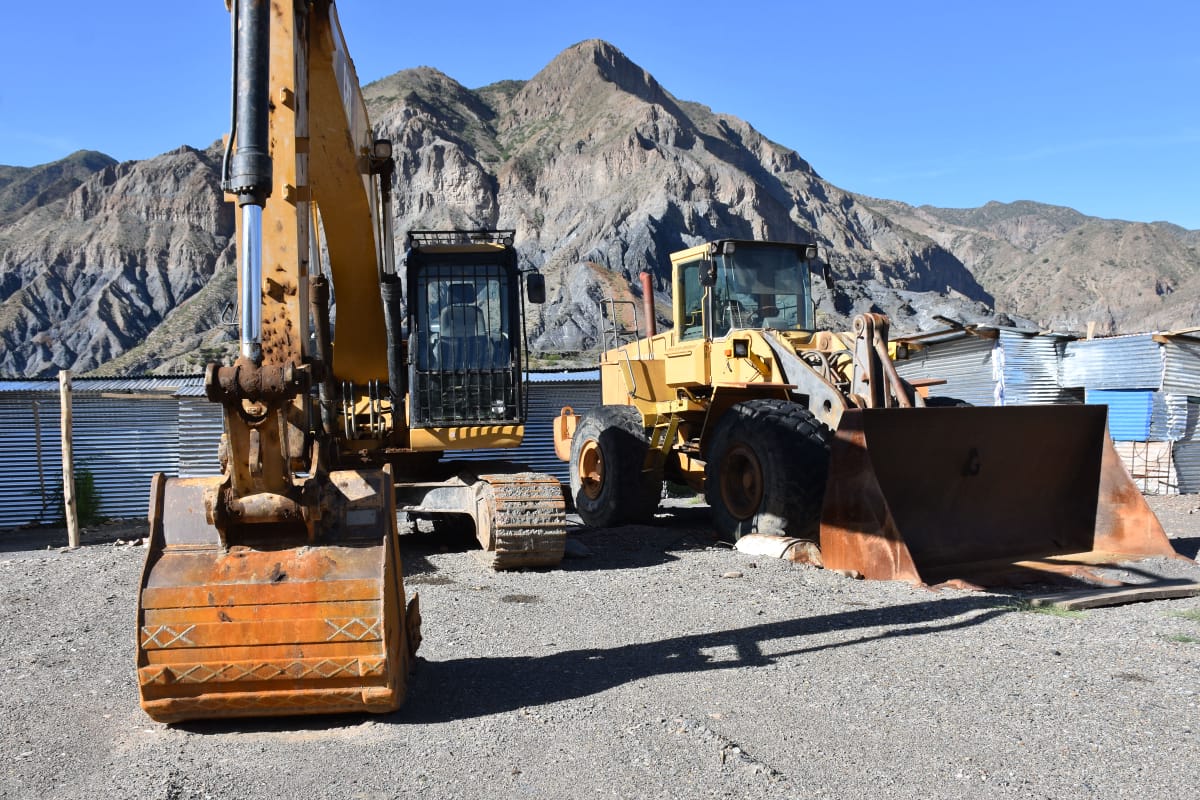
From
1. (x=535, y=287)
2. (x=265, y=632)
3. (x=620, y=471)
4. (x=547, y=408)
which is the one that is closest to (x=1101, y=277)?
(x=547, y=408)

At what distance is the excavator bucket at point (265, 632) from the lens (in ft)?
15.0

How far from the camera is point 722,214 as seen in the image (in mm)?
85062

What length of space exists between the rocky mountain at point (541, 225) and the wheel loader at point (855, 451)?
159ft

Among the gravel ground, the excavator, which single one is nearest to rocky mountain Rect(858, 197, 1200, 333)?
the gravel ground

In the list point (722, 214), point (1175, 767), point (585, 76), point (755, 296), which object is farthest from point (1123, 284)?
point (1175, 767)

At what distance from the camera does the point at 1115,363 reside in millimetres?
18906

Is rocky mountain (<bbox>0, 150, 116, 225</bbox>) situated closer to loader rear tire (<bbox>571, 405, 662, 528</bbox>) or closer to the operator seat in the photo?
loader rear tire (<bbox>571, 405, 662, 528</bbox>)

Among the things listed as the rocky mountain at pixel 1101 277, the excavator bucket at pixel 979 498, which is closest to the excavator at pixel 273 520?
the excavator bucket at pixel 979 498

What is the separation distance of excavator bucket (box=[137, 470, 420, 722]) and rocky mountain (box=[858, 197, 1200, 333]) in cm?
8259

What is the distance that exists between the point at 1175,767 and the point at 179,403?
14.7 m

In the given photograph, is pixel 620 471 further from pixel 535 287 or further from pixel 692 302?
pixel 535 287

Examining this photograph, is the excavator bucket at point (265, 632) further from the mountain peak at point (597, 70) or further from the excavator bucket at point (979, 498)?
the mountain peak at point (597, 70)

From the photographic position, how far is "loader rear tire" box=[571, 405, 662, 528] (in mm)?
11945

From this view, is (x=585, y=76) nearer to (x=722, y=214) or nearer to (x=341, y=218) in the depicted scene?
(x=722, y=214)
